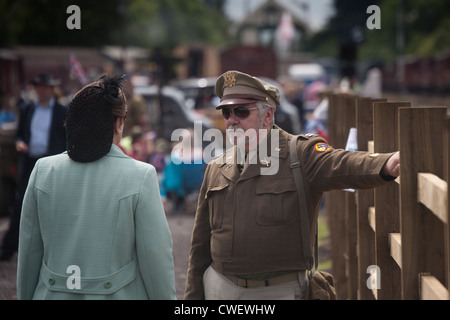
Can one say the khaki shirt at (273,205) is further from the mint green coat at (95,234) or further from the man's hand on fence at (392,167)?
the mint green coat at (95,234)

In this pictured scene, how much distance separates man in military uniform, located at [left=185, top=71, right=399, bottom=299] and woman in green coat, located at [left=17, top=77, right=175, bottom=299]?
0.38m

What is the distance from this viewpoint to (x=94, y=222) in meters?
3.56

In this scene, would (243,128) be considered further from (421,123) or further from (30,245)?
(30,245)

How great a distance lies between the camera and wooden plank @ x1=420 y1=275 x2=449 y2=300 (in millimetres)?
3287

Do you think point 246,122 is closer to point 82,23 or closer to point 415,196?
point 415,196

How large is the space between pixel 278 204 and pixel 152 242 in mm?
637

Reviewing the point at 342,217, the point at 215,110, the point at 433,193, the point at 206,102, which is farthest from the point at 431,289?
the point at 206,102

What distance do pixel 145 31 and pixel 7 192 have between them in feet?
227

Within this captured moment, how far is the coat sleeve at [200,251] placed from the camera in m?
4.19

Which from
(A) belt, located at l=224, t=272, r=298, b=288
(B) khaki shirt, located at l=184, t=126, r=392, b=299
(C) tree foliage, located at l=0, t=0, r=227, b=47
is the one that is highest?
(C) tree foliage, located at l=0, t=0, r=227, b=47

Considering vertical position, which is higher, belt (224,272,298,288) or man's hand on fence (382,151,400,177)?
man's hand on fence (382,151,400,177)

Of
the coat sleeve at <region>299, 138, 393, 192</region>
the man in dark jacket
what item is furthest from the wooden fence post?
the man in dark jacket

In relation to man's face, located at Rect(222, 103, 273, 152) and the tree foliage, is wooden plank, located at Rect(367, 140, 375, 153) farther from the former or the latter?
the tree foliage

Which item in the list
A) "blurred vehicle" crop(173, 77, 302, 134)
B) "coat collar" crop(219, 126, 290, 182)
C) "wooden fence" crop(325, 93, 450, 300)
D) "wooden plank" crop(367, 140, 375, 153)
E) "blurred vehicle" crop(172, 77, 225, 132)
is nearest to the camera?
"wooden fence" crop(325, 93, 450, 300)
